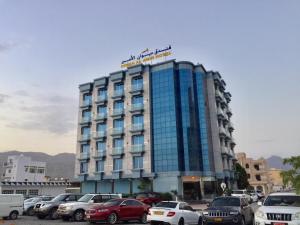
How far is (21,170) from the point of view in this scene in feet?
295

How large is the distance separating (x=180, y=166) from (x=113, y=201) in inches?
1270

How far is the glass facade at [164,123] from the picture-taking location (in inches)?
2013

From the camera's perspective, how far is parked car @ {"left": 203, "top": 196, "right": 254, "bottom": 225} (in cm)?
1494

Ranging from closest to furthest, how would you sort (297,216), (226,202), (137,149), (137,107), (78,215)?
(297,216) < (226,202) < (78,215) < (137,149) < (137,107)

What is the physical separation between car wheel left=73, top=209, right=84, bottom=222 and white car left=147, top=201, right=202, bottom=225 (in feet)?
19.7

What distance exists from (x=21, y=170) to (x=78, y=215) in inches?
3055

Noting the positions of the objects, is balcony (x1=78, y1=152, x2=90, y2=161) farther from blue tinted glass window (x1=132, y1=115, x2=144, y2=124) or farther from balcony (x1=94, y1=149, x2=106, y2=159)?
blue tinted glass window (x1=132, y1=115, x2=144, y2=124)

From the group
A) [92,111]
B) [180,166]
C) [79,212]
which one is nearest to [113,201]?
[79,212]

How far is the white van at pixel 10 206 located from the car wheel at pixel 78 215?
6.33m

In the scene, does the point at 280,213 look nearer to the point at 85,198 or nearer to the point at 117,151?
the point at 85,198

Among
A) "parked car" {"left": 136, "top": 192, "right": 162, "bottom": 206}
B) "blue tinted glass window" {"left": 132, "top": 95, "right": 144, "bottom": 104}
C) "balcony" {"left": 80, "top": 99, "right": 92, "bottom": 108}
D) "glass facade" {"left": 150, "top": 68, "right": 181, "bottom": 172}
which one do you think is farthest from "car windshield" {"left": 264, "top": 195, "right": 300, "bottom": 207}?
"balcony" {"left": 80, "top": 99, "right": 92, "bottom": 108}

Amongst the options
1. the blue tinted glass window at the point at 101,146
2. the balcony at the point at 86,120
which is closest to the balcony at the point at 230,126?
the blue tinted glass window at the point at 101,146

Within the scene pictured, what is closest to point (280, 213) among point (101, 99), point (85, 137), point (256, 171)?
point (101, 99)

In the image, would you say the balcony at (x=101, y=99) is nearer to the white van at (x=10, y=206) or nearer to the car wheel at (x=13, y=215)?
the white van at (x=10, y=206)
